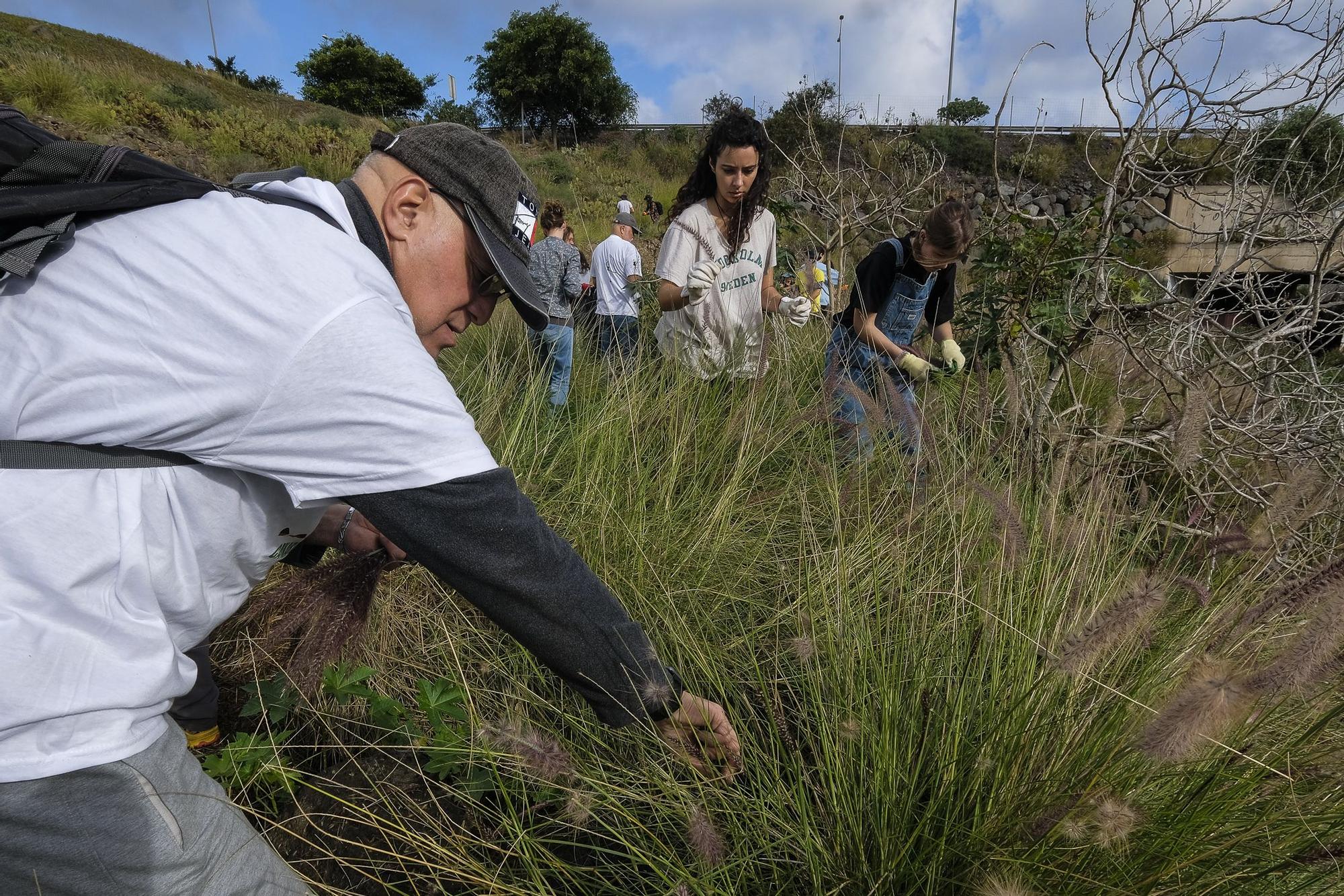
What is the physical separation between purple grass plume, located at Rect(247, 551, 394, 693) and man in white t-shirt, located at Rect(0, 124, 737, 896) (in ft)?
0.93

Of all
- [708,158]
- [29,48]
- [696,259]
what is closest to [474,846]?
[696,259]

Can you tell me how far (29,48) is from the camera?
18.7 metres

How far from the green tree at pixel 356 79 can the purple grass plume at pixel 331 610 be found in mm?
36860

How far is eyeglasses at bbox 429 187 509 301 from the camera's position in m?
A: 1.32

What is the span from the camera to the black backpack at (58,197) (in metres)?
0.88

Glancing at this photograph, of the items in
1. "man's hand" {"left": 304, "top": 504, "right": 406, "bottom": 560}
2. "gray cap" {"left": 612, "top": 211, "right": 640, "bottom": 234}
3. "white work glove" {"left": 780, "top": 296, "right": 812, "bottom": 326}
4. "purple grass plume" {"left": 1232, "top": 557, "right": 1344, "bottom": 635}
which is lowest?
"man's hand" {"left": 304, "top": 504, "right": 406, "bottom": 560}

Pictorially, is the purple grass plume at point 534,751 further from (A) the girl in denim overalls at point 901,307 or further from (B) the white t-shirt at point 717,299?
(B) the white t-shirt at point 717,299

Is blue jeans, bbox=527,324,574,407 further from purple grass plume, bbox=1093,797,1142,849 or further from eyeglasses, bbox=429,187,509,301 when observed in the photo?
purple grass plume, bbox=1093,797,1142,849

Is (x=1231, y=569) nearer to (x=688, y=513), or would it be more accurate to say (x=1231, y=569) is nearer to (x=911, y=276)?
(x=688, y=513)

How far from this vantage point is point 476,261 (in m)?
1.38

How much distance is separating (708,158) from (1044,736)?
10.7ft

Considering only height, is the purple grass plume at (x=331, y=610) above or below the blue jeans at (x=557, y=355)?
below

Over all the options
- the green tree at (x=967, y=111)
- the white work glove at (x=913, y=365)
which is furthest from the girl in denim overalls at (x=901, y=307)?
the green tree at (x=967, y=111)

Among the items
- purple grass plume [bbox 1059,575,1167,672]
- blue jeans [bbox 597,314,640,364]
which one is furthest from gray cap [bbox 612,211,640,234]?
purple grass plume [bbox 1059,575,1167,672]
